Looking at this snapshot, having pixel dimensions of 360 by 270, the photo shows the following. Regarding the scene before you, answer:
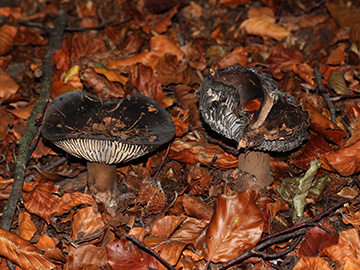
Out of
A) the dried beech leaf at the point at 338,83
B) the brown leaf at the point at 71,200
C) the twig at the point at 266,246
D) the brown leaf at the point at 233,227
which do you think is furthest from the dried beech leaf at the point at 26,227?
the dried beech leaf at the point at 338,83

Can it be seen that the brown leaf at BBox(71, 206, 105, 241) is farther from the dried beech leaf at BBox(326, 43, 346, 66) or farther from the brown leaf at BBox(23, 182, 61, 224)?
the dried beech leaf at BBox(326, 43, 346, 66)

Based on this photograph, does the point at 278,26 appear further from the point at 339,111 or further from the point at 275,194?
the point at 275,194

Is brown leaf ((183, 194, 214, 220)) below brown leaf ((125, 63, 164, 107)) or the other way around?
below

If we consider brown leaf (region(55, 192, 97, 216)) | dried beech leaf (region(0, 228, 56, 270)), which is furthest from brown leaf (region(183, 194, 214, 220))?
dried beech leaf (region(0, 228, 56, 270))

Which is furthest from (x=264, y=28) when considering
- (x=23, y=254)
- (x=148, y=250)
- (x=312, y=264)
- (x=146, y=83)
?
(x=23, y=254)

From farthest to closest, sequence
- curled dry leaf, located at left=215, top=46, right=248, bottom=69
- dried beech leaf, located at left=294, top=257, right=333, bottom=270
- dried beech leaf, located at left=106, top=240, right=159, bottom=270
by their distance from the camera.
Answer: curled dry leaf, located at left=215, top=46, right=248, bottom=69 → dried beech leaf, located at left=106, top=240, right=159, bottom=270 → dried beech leaf, located at left=294, top=257, right=333, bottom=270

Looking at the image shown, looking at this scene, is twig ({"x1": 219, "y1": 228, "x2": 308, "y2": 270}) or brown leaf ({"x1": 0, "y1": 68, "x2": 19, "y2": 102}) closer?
twig ({"x1": 219, "y1": 228, "x2": 308, "y2": 270})

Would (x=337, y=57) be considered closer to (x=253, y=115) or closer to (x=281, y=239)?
(x=253, y=115)
